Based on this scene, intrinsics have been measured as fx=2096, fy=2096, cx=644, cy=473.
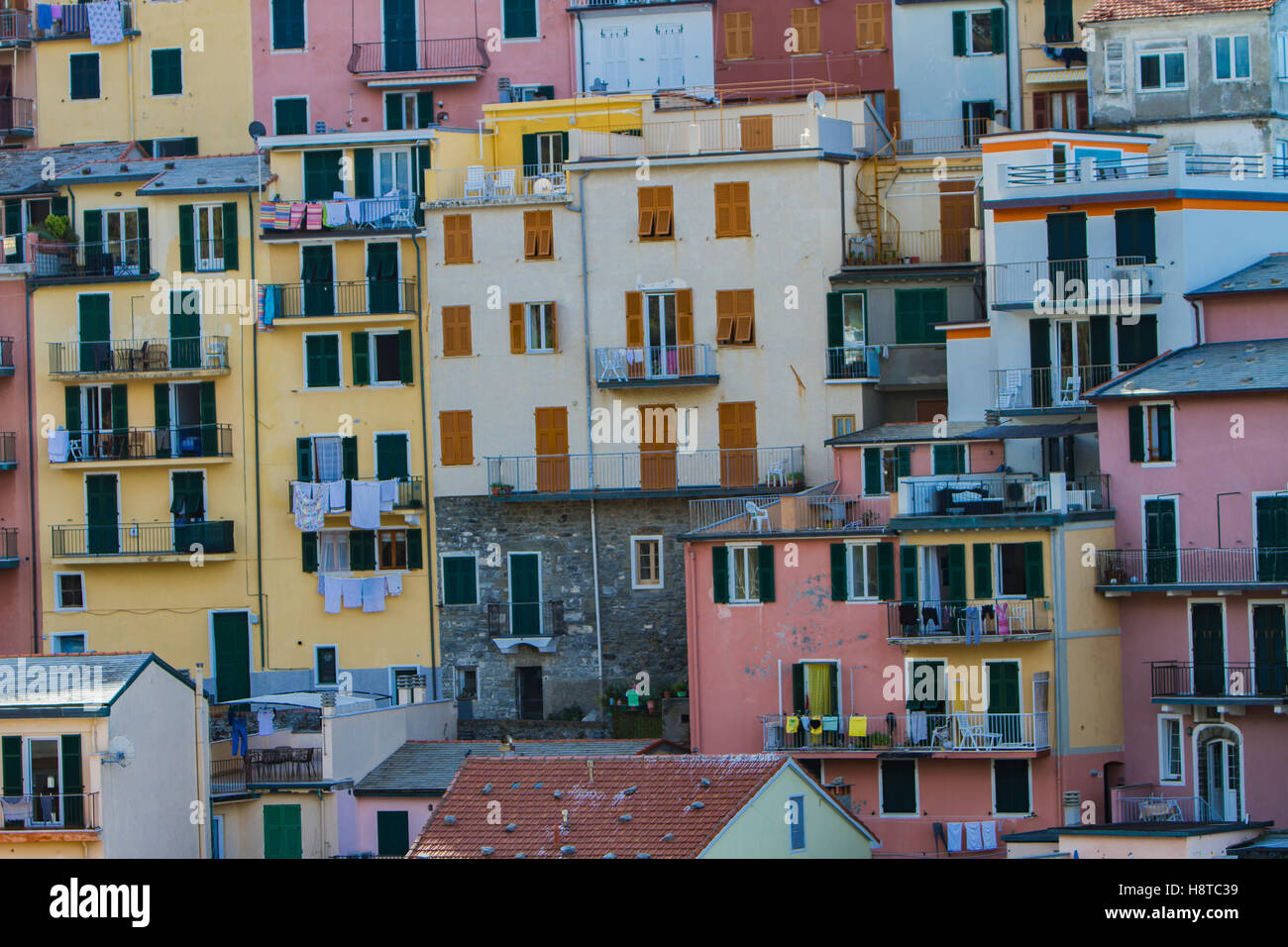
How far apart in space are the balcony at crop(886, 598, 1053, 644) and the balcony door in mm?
3183

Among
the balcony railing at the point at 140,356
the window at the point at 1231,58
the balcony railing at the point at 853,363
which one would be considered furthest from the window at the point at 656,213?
the window at the point at 1231,58

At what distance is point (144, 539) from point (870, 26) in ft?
87.0

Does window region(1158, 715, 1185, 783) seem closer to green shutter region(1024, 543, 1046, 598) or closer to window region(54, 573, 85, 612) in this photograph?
green shutter region(1024, 543, 1046, 598)

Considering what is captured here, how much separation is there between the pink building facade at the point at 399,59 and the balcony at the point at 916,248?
12.5 metres

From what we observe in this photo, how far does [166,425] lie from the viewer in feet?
196

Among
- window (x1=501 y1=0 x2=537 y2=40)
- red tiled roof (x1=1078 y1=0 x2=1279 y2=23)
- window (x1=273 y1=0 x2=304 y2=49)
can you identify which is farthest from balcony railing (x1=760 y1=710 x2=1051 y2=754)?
window (x1=273 y1=0 x2=304 y2=49)

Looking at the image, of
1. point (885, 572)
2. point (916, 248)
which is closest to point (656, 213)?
point (916, 248)

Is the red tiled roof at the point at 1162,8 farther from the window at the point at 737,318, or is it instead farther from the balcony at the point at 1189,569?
the balcony at the point at 1189,569

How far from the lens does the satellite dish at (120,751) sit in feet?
144

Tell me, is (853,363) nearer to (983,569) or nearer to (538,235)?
(538,235)
